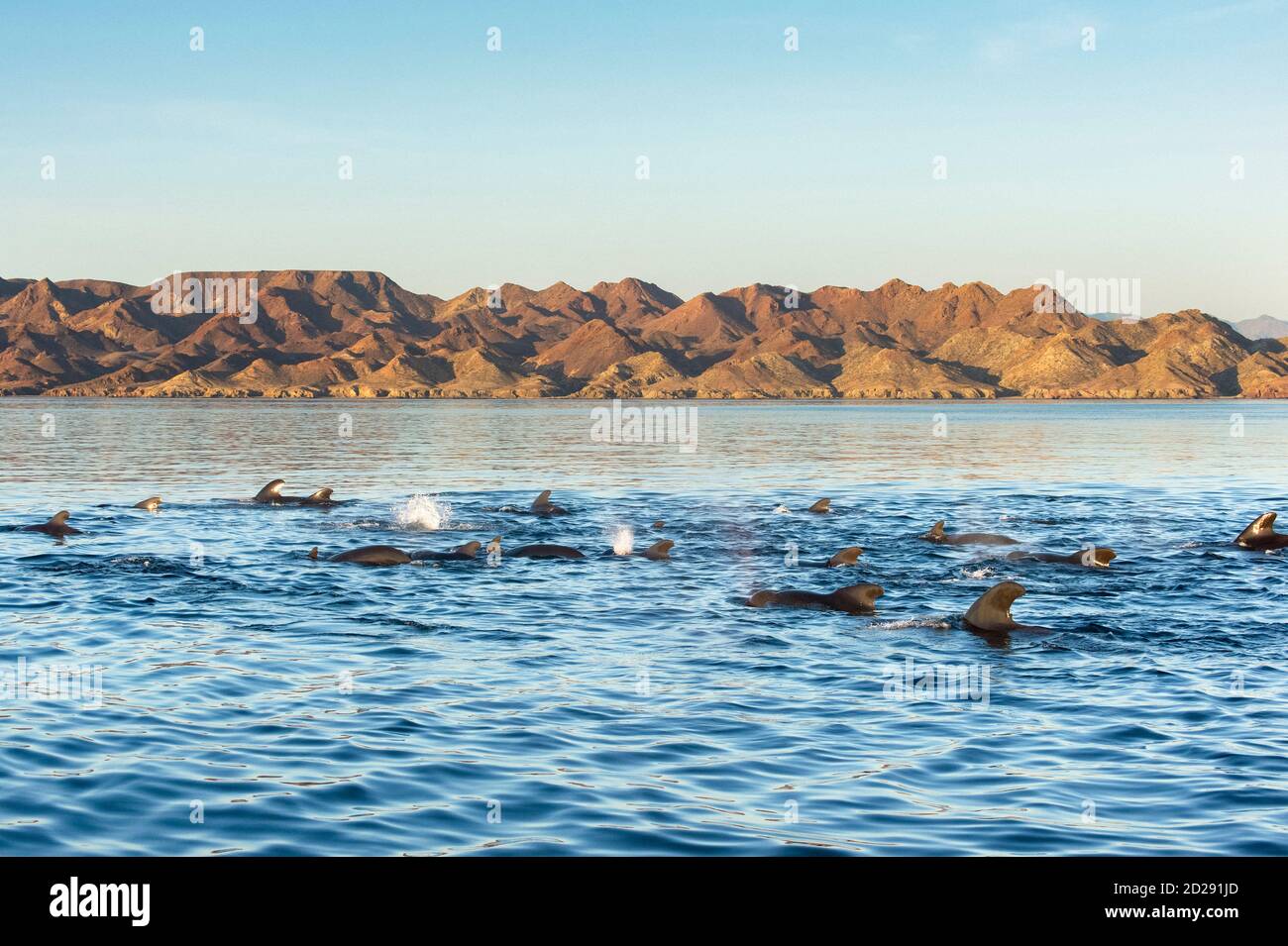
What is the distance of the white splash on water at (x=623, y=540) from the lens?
111 feet

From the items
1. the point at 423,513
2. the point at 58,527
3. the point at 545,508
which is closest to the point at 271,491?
the point at 423,513

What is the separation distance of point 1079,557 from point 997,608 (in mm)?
9679

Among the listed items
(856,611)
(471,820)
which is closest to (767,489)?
(856,611)

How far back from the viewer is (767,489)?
58.3m

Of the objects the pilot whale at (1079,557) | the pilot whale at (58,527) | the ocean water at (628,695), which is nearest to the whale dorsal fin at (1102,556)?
the pilot whale at (1079,557)

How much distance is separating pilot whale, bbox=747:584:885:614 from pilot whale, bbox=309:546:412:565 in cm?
920

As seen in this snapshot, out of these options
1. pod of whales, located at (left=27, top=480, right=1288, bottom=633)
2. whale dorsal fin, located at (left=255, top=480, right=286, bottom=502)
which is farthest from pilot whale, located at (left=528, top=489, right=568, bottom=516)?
whale dorsal fin, located at (left=255, top=480, right=286, bottom=502)

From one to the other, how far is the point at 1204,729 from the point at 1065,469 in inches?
2452

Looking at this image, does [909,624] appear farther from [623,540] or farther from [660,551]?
[623,540]

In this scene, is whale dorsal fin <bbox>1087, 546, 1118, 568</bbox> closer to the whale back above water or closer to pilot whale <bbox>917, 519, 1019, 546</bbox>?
pilot whale <bbox>917, 519, 1019, 546</bbox>

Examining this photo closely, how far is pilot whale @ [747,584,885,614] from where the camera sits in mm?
24656

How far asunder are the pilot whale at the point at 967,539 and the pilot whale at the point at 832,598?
990 cm

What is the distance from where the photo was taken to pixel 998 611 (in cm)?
2239
